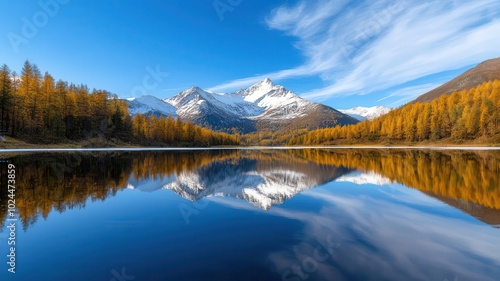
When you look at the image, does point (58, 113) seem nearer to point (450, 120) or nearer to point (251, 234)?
point (251, 234)

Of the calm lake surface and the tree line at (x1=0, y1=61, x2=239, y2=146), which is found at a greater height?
the tree line at (x1=0, y1=61, x2=239, y2=146)

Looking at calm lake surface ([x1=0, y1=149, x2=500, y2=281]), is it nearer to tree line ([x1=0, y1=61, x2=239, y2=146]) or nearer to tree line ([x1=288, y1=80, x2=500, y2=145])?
tree line ([x1=0, y1=61, x2=239, y2=146])

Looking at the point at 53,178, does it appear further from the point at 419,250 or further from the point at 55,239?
the point at 419,250

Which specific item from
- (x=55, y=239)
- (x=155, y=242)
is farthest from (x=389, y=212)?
(x=55, y=239)

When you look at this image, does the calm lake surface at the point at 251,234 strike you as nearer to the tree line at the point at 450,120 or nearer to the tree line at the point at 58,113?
the tree line at the point at 58,113

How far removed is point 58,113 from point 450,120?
150 m

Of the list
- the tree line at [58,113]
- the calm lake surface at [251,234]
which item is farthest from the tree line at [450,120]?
the tree line at [58,113]

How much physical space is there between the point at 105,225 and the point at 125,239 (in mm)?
2343

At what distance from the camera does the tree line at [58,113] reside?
6932cm

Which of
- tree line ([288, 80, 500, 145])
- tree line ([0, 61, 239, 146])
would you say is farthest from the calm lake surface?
tree line ([288, 80, 500, 145])

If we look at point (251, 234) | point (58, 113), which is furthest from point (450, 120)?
point (58, 113)

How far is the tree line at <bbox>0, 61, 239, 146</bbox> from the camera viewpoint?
69.3 m

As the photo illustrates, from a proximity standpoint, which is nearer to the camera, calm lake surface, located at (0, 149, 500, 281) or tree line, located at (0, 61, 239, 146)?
calm lake surface, located at (0, 149, 500, 281)

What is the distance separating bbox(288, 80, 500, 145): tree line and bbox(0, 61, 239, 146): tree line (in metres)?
130
